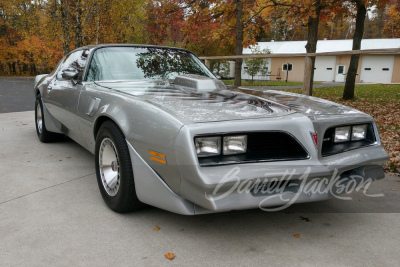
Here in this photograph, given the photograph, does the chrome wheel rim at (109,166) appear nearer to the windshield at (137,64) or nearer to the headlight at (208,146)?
the headlight at (208,146)

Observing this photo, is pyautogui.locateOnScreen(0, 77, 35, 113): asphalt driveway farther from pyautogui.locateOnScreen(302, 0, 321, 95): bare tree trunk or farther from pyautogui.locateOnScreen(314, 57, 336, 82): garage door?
pyautogui.locateOnScreen(314, 57, 336, 82): garage door

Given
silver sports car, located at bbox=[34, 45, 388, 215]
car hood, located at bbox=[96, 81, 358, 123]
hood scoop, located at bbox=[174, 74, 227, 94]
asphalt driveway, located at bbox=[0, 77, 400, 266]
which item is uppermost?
hood scoop, located at bbox=[174, 74, 227, 94]

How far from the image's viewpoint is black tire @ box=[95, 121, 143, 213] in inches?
97.8

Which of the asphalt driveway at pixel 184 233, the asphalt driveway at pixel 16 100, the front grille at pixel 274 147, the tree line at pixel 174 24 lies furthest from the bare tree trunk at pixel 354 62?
the front grille at pixel 274 147

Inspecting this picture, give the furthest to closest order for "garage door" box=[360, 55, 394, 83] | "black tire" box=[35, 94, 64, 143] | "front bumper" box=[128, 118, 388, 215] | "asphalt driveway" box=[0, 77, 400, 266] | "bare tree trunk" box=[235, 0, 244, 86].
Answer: "garage door" box=[360, 55, 394, 83]
"bare tree trunk" box=[235, 0, 244, 86]
"black tire" box=[35, 94, 64, 143]
"asphalt driveway" box=[0, 77, 400, 266]
"front bumper" box=[128, 118, 388, 215]

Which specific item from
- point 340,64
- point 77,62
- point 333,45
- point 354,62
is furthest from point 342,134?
point 333,45

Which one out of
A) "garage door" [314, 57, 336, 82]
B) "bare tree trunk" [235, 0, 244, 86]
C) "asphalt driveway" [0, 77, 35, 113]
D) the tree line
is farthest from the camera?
"garage door" [314, 57, 336, 82]

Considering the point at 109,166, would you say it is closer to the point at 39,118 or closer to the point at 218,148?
the point at 218,148

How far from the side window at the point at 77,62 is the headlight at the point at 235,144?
217 centimetres

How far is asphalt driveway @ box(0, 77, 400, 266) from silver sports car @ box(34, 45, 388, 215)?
271 mm

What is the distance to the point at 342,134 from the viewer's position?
2.59 meters

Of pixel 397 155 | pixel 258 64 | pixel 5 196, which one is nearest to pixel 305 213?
pixel 397 155

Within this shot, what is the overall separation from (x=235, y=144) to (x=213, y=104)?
1.48 feet

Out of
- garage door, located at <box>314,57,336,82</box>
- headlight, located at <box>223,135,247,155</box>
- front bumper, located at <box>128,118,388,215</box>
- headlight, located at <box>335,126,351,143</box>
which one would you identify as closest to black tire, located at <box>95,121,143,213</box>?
front bumper, located at <box>128,118,388,215</box>
